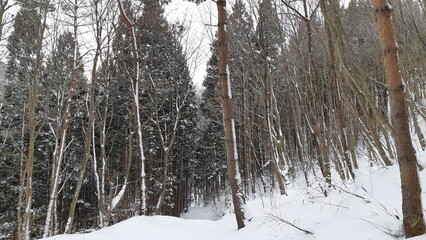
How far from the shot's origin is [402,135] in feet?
6.62

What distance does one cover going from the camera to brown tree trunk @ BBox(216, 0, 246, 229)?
570cm

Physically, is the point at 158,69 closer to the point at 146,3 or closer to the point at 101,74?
the point at 101,74

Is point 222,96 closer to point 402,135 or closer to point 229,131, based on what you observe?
point 229,131

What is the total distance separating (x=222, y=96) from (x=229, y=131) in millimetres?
694

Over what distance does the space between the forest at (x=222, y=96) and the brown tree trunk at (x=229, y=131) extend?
0.07 feet

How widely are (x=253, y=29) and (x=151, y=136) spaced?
1388 centimetres

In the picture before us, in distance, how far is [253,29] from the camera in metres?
10.5

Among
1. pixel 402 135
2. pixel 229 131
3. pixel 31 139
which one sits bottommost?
pixel 402 135

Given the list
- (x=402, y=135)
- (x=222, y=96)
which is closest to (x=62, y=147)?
(x=222, y=96)

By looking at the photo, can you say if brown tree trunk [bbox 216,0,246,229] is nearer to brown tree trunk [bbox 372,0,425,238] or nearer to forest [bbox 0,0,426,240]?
forest [bbox 0,0,426,240]

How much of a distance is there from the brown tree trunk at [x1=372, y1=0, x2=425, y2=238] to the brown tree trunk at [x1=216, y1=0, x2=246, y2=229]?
3867mm

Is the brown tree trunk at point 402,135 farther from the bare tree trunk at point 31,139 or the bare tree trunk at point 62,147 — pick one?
the bare tree trunk at point 31,139

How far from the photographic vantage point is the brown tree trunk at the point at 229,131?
570 cm

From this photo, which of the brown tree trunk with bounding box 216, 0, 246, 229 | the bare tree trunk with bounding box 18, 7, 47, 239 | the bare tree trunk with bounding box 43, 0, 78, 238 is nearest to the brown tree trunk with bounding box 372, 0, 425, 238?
the brown tree trunk with bounding box 216, 0, 246, 229
